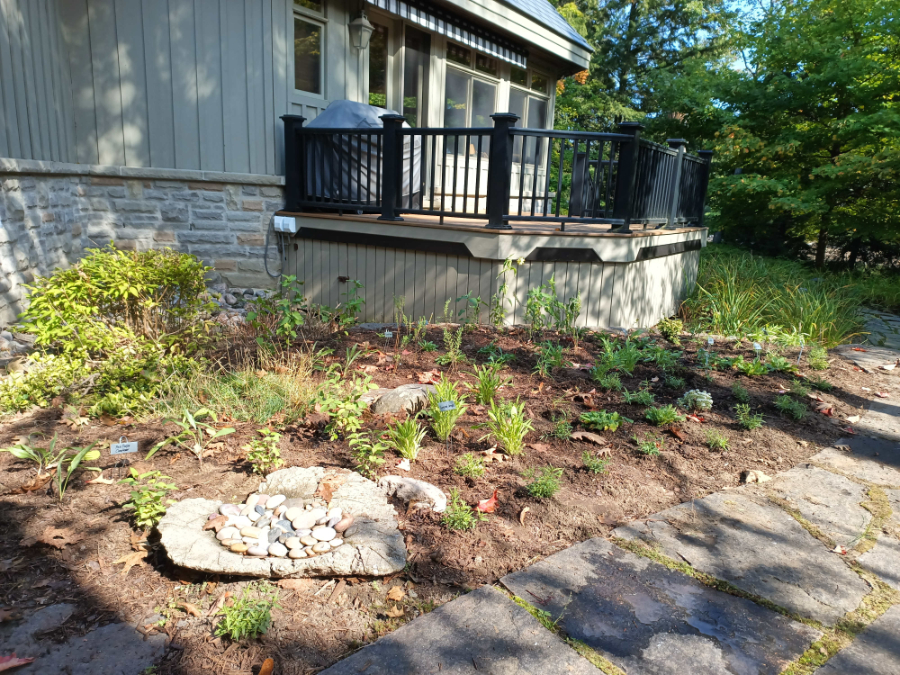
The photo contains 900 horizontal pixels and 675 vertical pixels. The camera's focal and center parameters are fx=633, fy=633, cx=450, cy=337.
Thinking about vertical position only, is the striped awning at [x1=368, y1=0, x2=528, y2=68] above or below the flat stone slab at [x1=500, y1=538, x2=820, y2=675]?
above

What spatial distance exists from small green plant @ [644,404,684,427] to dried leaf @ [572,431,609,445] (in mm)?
404

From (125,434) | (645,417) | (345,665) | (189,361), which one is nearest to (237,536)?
(345,665)

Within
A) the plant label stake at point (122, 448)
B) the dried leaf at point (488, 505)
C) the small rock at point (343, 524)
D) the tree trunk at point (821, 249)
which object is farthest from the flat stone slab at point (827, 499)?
the tree trunk at point (821, 249)

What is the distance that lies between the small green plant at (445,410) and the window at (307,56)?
4942 mm

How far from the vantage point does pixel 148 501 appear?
235cm

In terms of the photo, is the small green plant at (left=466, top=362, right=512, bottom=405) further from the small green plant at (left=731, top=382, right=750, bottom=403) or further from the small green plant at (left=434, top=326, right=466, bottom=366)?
the small green plant at (left=731, top=382, right=750, bottom=403)

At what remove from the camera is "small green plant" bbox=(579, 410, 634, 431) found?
11.1 feet

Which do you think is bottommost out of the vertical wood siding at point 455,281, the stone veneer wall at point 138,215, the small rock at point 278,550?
the small rock at point 278,550

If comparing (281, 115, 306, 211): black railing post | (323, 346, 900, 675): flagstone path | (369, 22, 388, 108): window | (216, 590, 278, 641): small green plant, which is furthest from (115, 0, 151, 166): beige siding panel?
(323, 346, 900, 675): flagstone path

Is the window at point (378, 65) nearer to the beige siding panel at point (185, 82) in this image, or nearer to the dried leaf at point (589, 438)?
the beige siding panel at point (185, 82)

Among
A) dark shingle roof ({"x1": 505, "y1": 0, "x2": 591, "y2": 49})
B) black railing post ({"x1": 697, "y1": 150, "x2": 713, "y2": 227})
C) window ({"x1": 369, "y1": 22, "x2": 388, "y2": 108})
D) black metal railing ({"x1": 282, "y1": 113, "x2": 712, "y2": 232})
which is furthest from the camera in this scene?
dark shingle roof ({"x1": 505, "y1": 0, "x2": 591, "y2": 49})

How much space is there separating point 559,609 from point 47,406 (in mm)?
3086

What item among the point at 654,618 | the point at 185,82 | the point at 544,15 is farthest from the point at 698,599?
the point at 544,15

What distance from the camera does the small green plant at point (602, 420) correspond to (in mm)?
3396
